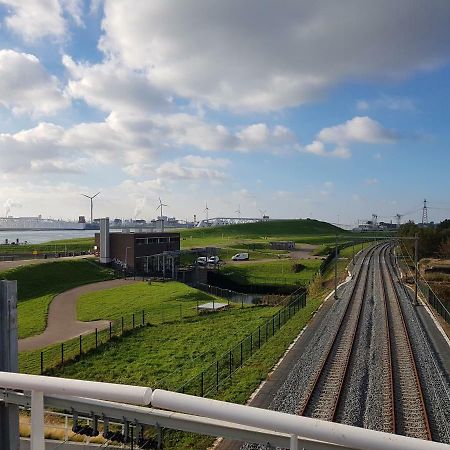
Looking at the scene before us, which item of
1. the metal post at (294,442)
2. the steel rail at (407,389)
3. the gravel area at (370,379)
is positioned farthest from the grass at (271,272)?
the metal post at (294,442)

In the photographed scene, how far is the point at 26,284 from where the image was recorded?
193ft

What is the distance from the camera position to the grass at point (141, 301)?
4422 cm

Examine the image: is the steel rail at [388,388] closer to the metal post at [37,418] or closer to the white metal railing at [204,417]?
the white metal railing at [204,417]

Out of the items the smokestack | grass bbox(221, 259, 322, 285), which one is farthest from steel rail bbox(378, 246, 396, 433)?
the smokestack

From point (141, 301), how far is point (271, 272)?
127ft

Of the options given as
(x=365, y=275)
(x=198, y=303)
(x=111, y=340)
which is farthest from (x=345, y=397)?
(x=365, y=275)

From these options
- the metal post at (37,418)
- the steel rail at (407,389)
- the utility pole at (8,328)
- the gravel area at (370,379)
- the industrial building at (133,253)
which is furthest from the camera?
the industrial building at (133,253)

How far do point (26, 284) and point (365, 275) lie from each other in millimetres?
46010

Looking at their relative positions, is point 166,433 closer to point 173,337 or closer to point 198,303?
point 173,337

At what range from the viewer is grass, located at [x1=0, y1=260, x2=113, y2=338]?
4191 cm

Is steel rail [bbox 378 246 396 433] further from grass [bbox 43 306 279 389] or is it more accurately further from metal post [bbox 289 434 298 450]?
metal post [bbox 289 434 298 450]

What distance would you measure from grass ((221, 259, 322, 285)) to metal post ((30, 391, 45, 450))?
70763 millimetres

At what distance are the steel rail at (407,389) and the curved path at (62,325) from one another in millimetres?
23165

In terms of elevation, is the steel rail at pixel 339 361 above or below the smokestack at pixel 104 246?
below
